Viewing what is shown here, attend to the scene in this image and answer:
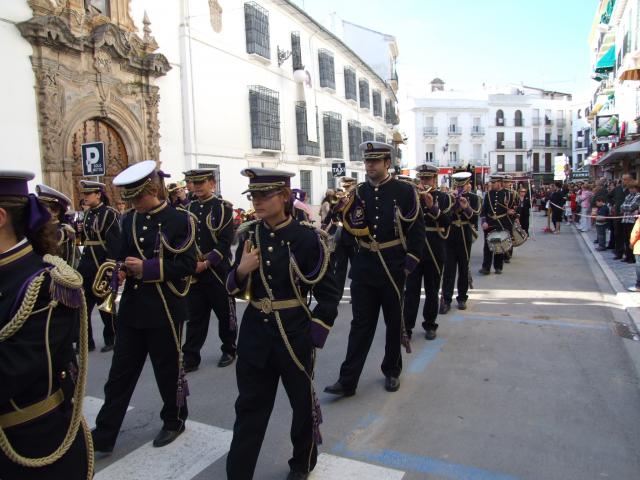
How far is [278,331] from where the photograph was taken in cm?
314

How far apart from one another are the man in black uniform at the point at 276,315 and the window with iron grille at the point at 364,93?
29927 mm

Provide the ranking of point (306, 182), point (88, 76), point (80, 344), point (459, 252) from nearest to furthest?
point (80, 344), point (459, 252), point (88, 76), point (306, 182)

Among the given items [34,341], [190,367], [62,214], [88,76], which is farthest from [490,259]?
[34,341]

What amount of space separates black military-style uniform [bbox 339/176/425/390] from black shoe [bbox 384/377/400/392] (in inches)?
1.7

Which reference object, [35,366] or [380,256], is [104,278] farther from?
[380,256]

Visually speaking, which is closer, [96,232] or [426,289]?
[96,232]

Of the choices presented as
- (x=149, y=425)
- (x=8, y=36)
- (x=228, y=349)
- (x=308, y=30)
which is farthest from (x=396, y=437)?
(x=308, y=30)

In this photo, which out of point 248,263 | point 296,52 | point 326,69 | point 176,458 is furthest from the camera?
point 326,69

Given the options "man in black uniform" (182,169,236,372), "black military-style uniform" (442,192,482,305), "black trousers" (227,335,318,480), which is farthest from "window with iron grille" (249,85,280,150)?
"black trousers" (227,335,318,480)

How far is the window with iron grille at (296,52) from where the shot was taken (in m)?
22.0

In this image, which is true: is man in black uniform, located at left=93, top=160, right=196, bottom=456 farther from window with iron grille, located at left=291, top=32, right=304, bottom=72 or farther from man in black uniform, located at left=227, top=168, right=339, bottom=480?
window with iron grille, located at left=291, top=32, right=304, bottom=72

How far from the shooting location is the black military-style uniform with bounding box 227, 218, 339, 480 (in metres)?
3.06

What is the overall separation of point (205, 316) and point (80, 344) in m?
3.43

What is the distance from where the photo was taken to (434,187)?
7.52m
